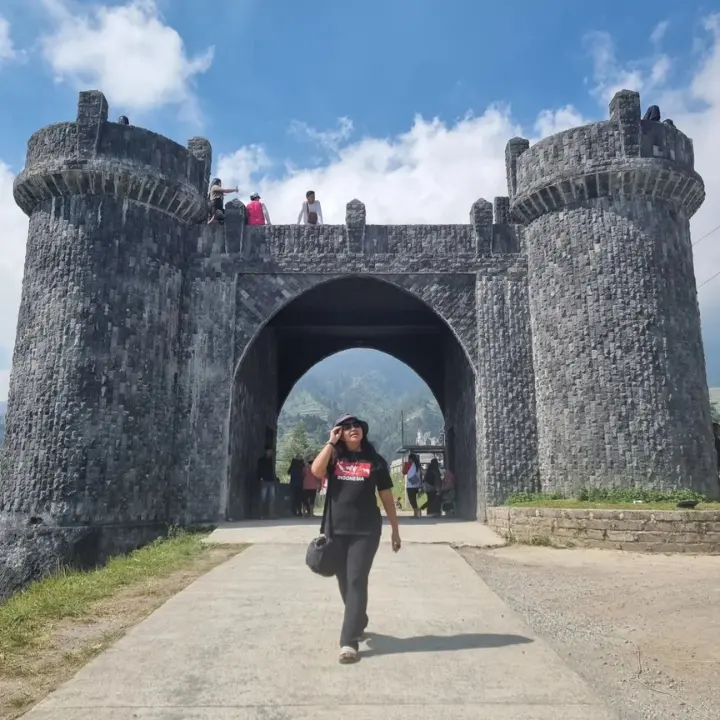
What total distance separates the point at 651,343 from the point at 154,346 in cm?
890

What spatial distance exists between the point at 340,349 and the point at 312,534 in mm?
10472

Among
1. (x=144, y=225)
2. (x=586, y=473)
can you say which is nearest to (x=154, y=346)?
(x=144, y=225)

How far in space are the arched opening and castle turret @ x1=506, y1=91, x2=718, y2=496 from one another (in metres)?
2.13

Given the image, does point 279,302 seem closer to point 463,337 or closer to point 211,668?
point 463,337

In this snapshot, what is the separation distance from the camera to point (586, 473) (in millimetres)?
11352

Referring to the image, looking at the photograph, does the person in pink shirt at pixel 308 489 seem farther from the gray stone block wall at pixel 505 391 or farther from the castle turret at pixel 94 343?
the gray stone block wall at pixel 505 391

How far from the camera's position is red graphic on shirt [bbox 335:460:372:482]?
4.11 metres

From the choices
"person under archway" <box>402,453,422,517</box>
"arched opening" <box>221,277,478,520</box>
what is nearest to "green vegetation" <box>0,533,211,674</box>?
"arched opening" <box>221,277,478,520</box>

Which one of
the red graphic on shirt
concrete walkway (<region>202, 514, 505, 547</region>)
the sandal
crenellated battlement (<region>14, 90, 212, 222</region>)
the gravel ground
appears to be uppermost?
crenellated battlement (<region>14, 90, 212, 222</region>)

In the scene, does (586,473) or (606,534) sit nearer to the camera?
(606,534)

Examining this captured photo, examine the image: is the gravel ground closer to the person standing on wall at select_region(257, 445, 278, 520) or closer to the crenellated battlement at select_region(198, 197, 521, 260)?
the crenellated battlement at select_region(198, 197, 521, 260)

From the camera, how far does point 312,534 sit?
33.4 feet

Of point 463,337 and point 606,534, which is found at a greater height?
point 463,337

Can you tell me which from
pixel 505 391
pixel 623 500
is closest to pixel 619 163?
pixel 505 391
